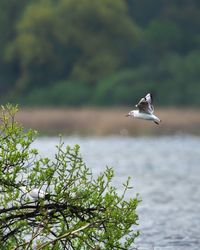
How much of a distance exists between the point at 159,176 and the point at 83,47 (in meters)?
50.2

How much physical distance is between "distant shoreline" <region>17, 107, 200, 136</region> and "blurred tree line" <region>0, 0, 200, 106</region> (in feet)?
64.2

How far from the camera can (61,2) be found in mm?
95375

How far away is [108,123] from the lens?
60156 mm

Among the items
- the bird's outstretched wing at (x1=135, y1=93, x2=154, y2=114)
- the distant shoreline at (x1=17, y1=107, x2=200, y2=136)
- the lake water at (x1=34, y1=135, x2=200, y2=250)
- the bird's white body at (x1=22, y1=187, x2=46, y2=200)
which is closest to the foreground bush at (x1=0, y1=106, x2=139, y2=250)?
the bird's white body at (x1=22, y1=187, x2=46, y2=200)

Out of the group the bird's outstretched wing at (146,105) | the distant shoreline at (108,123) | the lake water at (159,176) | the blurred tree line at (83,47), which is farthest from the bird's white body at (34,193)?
the blurred tree line at (83,47)

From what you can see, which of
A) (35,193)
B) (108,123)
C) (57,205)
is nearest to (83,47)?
(108,123)

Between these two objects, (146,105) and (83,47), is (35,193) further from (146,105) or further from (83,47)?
(83,47)

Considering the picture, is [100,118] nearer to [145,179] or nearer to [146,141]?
[146,141]

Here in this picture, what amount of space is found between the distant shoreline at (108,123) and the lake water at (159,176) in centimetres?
60

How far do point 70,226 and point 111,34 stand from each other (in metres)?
75.8

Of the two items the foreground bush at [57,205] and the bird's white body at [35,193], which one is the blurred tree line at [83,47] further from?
the foreground bush at [57,205]

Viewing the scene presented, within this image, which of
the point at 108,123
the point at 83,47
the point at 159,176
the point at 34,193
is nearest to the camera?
the point at 34,193

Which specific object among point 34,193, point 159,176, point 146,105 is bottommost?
point 34,193

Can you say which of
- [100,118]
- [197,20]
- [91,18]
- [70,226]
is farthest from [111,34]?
[70,226]
